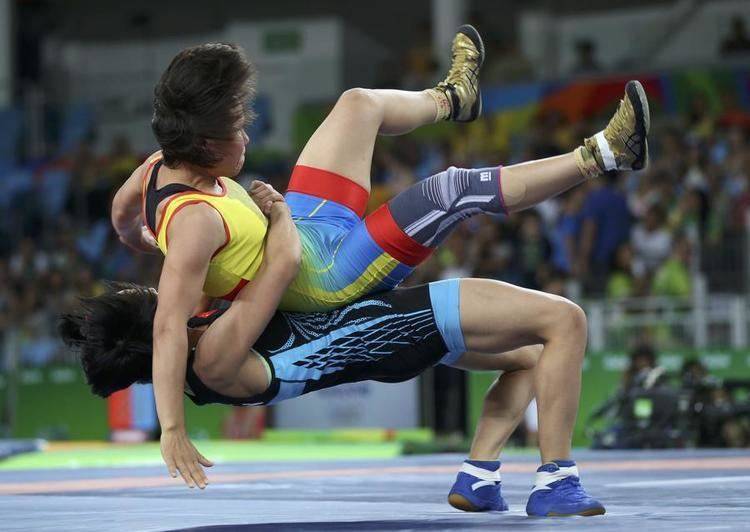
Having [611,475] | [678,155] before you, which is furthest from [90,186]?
[611,475]

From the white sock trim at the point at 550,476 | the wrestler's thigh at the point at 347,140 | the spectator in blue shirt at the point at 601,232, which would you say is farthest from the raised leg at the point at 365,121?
the spectator in blue shirt at the point at 601,232

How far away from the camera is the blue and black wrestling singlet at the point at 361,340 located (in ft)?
12.0

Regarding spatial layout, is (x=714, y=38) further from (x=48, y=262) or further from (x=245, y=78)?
(x=245, y=78)

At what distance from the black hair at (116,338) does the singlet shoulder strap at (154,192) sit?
0.23 m

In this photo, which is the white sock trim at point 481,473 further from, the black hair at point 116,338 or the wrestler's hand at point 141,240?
the wrestler's hand at point 141,240

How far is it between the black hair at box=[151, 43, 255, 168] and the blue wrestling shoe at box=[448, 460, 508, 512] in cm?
117

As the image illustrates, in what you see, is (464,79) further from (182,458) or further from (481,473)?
(182,458)

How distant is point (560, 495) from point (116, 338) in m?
1.28

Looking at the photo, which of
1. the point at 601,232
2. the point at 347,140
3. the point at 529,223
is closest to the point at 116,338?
the point at 347,140

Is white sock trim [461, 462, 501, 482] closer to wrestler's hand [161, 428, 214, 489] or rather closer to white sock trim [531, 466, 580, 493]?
white sock trim [531, 466, 580, 493]

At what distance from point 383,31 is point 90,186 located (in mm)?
7677

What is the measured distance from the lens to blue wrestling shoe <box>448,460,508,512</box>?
3.86 meters

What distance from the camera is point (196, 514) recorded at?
3.87 m

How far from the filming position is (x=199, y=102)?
3.58 meters
